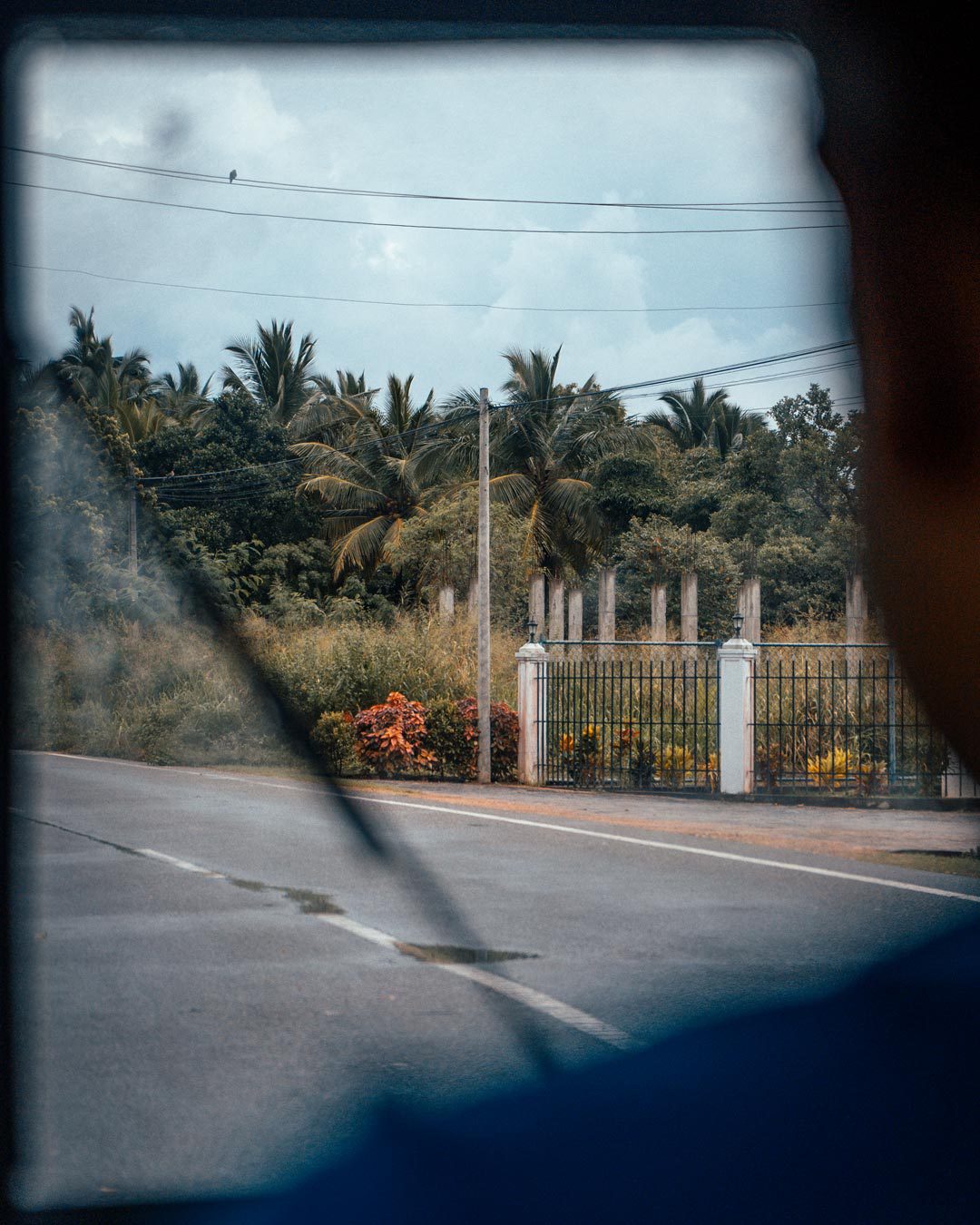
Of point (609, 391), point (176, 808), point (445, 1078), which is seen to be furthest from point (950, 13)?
point (176, 808)

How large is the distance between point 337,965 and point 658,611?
24.2 ft

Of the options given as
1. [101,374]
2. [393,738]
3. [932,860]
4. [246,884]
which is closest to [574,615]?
[393,738]

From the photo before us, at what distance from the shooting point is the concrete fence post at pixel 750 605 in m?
7.97

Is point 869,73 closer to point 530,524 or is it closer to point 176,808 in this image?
point 530,524

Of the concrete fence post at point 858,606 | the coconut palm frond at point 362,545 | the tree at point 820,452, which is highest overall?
the coconut palm frond at point 362,545

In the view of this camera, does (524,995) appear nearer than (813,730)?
Yes

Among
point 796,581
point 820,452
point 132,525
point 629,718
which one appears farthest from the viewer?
point 629,718

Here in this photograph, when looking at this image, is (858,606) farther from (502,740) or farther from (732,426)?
(502,740)

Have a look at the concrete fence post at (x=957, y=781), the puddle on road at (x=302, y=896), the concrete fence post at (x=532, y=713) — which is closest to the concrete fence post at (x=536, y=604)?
the concrete fence post at (x=532, y=713)

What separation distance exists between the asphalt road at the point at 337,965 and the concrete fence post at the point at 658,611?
2.76m

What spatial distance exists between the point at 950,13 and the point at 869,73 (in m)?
0.13

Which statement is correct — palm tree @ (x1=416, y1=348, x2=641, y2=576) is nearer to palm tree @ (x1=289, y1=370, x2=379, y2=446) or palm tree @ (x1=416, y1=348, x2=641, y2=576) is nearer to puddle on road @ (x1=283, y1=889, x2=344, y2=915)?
palm tree @ (x1=289, y1=370, x2=379, y2=446)

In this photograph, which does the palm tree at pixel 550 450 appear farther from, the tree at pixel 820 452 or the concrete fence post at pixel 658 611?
the tree at pixel 820 452

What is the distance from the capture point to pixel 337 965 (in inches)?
173
